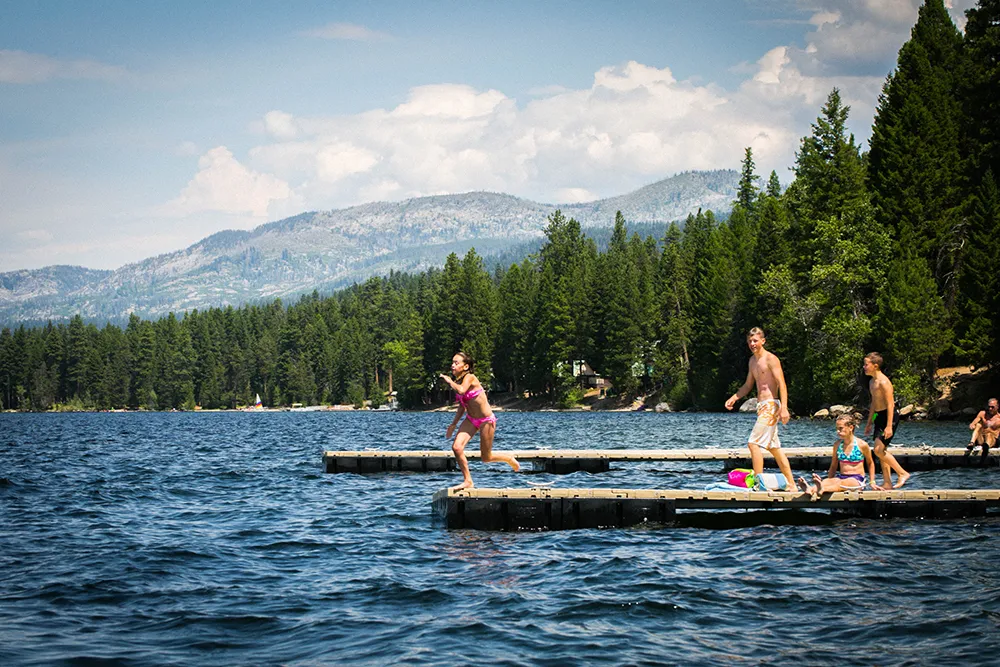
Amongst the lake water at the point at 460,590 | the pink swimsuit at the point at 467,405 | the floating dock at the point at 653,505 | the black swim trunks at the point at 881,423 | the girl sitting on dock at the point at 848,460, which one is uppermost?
the pink swimsuit at the point at 467,405

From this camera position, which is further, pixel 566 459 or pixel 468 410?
pixel 566 459

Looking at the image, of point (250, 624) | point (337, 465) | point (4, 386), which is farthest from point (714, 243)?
point (4, 386)

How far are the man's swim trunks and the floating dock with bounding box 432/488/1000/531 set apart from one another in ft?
3.06

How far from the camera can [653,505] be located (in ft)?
55.1

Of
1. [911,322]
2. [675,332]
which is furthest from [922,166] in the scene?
[675,332]

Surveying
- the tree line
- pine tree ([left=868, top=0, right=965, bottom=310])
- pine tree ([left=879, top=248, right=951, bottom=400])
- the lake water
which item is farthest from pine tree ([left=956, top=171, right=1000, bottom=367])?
the lake water

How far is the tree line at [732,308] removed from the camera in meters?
51.3

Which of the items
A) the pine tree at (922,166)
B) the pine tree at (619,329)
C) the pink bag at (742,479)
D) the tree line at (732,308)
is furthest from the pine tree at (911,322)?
the pine tree at (619,329)

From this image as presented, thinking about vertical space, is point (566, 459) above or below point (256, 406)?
above

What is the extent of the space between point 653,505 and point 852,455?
13.3 feet

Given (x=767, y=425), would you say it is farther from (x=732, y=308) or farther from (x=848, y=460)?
Result: (x=732, y=308)

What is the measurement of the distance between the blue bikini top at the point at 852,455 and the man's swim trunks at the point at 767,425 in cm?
171

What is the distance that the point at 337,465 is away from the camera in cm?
2905

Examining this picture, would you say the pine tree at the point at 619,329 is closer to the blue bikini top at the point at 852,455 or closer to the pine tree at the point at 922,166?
the pine tree at the point at 922,166
